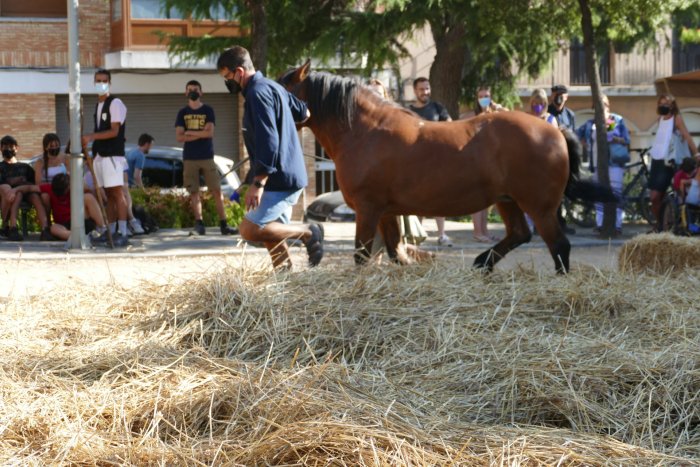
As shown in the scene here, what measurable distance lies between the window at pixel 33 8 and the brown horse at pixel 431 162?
19.5m

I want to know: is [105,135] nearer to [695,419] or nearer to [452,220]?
[452,220]

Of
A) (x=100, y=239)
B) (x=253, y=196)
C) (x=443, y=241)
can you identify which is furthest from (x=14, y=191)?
(x=253, y=196)

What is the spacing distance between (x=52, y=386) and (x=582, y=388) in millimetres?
2363

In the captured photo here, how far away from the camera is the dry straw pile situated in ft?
14.5

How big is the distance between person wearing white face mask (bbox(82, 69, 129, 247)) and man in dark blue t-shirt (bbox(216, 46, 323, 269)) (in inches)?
236

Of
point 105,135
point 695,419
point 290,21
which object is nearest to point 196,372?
point 695,419

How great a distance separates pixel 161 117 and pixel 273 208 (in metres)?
19.6

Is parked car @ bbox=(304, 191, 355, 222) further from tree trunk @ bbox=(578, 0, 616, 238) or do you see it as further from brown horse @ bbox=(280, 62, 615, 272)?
brown horse @ bbox=(280, 62, 615, 272)

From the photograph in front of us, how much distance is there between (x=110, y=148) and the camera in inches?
585

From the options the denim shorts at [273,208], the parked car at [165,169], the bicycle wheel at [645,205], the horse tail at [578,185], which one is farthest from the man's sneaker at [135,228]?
the denim shorts at [273,208]

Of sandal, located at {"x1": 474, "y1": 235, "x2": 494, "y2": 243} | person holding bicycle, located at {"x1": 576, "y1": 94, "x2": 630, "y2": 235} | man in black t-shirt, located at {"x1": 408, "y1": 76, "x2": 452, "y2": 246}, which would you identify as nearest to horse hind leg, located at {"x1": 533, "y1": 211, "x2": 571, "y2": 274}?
man in black t-shirt, located at {"x1": 408, "y1": 76, "x2": 452, "y2": 246}

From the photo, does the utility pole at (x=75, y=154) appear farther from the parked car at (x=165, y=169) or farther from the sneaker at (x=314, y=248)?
the sneaker at (x=314, y=248)

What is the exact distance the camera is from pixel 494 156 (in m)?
9.89

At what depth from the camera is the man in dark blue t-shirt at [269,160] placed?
871cm
